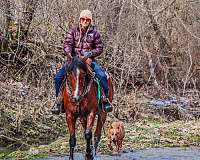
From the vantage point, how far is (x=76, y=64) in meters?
9.18

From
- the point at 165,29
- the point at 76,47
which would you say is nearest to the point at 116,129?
the point at 76,47

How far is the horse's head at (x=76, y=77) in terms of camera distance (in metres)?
9.16

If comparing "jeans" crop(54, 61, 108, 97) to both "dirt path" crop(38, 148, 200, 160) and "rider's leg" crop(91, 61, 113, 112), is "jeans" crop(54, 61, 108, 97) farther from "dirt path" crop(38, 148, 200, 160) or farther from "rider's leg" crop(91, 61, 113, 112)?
"dirt path" crop(38, 148, 200, 160)

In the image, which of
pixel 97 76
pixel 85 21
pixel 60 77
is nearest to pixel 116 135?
pixel 97 76

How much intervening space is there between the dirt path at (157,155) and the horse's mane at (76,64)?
230 centimetres

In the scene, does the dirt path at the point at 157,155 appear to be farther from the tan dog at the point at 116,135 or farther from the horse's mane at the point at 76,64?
the horse's mane at the point at 76,64

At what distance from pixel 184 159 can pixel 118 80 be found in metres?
8.67

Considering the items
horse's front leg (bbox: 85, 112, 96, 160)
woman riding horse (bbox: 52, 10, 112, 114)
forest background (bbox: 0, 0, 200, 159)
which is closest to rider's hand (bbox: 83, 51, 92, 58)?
woman riding horse (bbox: 52, 10, 112, 114)

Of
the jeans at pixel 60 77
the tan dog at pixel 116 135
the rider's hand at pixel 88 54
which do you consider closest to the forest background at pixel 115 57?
the tan dog at pixel 116 135

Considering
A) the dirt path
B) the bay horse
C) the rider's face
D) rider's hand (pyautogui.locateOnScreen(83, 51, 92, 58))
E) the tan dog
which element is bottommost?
the dirt path

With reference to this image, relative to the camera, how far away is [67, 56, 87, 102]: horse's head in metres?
9.16

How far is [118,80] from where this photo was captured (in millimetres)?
19109

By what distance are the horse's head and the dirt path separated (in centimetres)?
199

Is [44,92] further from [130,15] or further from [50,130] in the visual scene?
[130,15]
